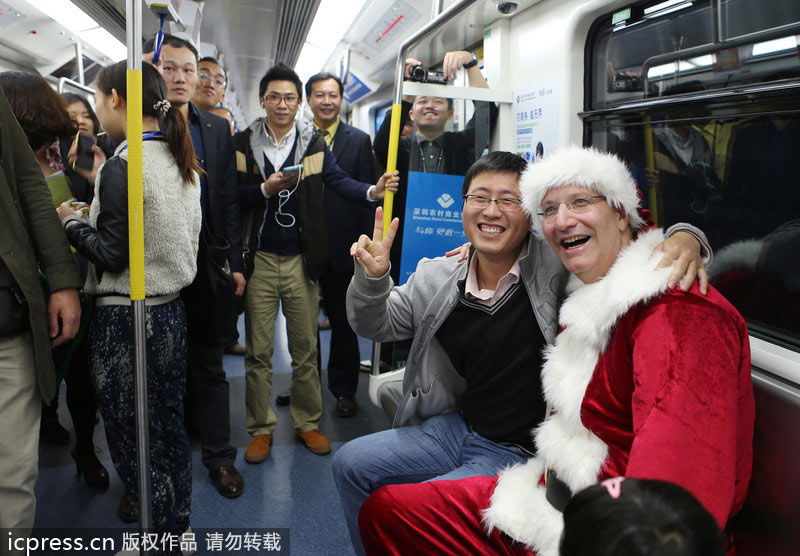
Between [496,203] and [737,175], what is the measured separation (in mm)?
781

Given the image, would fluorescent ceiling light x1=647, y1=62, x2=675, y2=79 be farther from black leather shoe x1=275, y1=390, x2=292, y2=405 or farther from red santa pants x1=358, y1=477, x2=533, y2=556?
black leather shoe x1=275, y1=390, x2=292, y2=405

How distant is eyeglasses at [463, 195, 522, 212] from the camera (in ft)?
6.17

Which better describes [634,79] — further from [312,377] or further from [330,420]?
[330,420]

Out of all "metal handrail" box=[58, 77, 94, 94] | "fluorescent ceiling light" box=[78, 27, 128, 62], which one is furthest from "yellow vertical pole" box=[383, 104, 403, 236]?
"fluorescent ceiling light" box=[78, 27, 128, 62]

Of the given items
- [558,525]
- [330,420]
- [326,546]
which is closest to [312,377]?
[330,420]

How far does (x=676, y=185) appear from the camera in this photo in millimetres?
2145

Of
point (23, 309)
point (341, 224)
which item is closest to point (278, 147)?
point (341, 224)

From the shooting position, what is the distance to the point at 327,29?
6.72 metres

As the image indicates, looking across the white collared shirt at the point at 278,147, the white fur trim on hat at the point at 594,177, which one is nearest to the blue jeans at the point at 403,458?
the white fur trim on hat at the point at 594,177

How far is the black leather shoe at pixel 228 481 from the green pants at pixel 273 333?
14.0 inches

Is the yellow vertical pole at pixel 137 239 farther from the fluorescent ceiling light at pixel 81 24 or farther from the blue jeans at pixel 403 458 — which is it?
the fluorescent ceiling light at pixel 81 24

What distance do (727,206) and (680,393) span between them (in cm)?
105

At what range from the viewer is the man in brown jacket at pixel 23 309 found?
168cm

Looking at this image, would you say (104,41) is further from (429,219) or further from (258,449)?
(258,449)
